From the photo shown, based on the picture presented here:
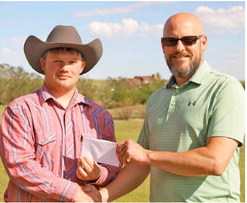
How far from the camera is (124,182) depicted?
3.33m

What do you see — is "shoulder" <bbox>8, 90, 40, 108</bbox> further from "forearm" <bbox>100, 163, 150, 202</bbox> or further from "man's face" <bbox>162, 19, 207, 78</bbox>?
"man's face" <bbox>162, 19, 207, 78</bbox>

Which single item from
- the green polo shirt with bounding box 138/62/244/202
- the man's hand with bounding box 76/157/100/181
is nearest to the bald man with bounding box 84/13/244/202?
the green polo shirt with bounding box 138/62/244/202

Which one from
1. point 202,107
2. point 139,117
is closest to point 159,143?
point 202,107

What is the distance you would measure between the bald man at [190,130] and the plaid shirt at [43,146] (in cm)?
37

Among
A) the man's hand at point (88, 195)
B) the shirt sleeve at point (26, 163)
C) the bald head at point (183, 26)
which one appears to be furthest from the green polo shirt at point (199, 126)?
the shirt sleeve at point (26, 163)

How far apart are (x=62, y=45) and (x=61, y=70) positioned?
0.71 ft

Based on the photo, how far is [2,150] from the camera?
305 centimetres

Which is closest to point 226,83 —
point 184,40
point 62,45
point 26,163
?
point 184,40

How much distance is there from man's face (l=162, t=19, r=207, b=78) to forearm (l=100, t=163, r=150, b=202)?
89cm

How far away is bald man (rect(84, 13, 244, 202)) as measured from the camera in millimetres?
2727

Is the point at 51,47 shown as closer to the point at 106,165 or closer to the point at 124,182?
the point at 106,165

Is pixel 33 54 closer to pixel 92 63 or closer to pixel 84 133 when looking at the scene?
pixel 92 63

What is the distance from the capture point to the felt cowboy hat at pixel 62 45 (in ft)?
10.4

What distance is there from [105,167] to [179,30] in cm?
123
